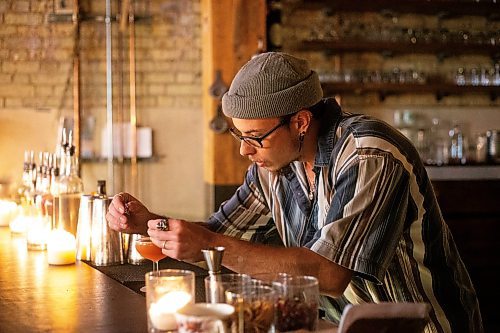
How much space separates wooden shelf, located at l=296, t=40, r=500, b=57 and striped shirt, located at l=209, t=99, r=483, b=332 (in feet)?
13.8

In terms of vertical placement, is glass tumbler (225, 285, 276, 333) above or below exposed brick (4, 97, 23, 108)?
below

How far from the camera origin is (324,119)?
2.63 metres

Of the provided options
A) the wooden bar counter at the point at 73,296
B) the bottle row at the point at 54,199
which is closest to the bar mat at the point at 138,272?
the wooden bar counter at the point at 73,296

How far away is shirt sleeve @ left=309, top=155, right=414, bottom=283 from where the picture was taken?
2.30 m

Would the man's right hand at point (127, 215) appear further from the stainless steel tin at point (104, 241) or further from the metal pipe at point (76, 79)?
the metal pipe at point (76, 79)

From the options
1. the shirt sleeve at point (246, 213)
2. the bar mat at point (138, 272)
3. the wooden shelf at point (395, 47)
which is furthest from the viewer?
the wooden shelf at point (395, 47)

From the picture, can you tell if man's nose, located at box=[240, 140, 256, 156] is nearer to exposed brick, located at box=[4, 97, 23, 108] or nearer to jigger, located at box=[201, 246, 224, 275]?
jigger, located at box=[201, 246, 224, 275]

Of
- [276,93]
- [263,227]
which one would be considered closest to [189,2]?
[263,227]

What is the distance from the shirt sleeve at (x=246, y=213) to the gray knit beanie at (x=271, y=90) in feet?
1.85

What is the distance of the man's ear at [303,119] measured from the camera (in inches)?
102

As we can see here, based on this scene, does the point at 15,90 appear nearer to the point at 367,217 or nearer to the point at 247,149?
the point at 247,149

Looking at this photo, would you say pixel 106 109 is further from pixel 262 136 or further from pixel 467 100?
pixel 262 136

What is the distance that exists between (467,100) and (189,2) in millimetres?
2714

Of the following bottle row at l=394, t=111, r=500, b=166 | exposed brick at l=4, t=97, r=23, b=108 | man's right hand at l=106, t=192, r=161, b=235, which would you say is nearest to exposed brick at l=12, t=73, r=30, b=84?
exposed brick at l=4, t=97, r=23, b=108
